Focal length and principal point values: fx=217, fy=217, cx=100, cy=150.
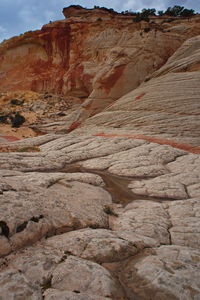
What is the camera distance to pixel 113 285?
7.95 feet

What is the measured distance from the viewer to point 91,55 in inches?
1211

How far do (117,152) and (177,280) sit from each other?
710cm

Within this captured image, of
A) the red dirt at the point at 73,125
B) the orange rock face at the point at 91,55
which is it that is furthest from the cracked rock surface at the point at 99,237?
the orange rock face at the point at 91,55

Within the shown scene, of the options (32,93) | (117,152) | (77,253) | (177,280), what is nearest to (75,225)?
(77,253)

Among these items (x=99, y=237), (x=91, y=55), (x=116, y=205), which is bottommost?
(x=116, y=205)

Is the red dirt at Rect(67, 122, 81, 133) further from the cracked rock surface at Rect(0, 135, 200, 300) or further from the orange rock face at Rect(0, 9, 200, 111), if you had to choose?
the cracked rock surface at Rect(0, 135, 200, 300)

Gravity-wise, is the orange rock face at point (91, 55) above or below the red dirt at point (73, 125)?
above

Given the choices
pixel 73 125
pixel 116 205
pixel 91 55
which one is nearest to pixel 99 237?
pixel 116 205

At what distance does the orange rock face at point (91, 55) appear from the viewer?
2183 cm

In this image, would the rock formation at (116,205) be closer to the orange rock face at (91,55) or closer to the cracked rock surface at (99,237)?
the cracked rock surface at (99,237)

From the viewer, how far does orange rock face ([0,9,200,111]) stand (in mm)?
21828

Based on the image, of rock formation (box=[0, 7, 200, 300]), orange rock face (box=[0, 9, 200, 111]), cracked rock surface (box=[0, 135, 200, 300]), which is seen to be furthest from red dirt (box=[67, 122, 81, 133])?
cracked rock surface (box=[0, 135, 200, 300])

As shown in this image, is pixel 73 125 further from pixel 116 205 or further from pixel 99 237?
pixel 99 237

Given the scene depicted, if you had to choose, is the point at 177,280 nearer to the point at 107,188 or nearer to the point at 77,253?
the point at 77,253
